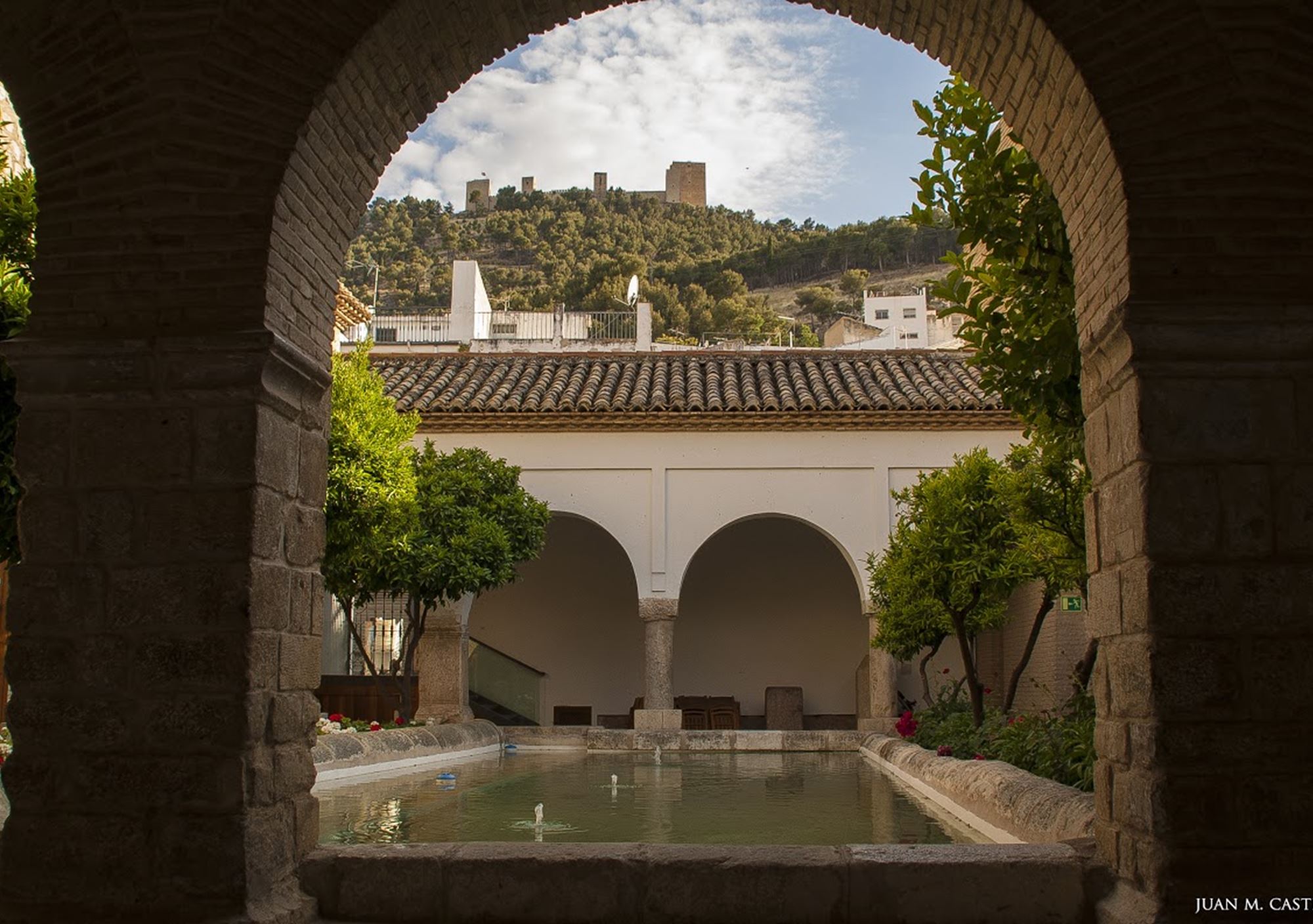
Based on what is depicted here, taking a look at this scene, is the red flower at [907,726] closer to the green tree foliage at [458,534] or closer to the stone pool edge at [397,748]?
the stone pool edge at [397,748]

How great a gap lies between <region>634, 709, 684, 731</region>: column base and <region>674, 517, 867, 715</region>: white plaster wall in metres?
4.18

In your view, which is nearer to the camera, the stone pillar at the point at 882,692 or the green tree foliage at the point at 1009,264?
the green tree foliage at the point at 1009,264

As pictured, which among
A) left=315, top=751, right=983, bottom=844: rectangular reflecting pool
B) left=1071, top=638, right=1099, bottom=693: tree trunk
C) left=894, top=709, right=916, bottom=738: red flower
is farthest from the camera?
left=894, top=709, right=916, bottom=738: red flower

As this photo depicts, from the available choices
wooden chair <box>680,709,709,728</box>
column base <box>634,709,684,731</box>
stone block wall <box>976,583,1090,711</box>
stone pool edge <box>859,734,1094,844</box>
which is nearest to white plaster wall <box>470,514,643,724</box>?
wooden chair <box>680,709,709,728</box>

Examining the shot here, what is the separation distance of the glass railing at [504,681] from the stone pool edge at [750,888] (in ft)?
47.3

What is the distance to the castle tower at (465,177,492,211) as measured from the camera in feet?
250

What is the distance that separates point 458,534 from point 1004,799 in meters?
9.19

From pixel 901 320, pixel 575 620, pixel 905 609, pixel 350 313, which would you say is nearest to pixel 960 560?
pixel 905 609

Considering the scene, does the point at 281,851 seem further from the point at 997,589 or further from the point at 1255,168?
the point at 997,589

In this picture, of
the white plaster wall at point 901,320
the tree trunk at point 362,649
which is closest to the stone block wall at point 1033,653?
the tree trunk at point 362,649

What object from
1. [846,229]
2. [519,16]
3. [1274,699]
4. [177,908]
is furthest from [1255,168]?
[846,229]

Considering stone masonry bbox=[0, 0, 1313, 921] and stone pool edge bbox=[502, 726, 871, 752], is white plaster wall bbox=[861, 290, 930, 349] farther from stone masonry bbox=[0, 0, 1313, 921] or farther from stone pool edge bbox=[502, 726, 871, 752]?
stone masonry bbox=[0, 0, 1313, 921]

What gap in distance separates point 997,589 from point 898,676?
7.83 metres

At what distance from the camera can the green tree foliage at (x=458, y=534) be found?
14234 millimetres
